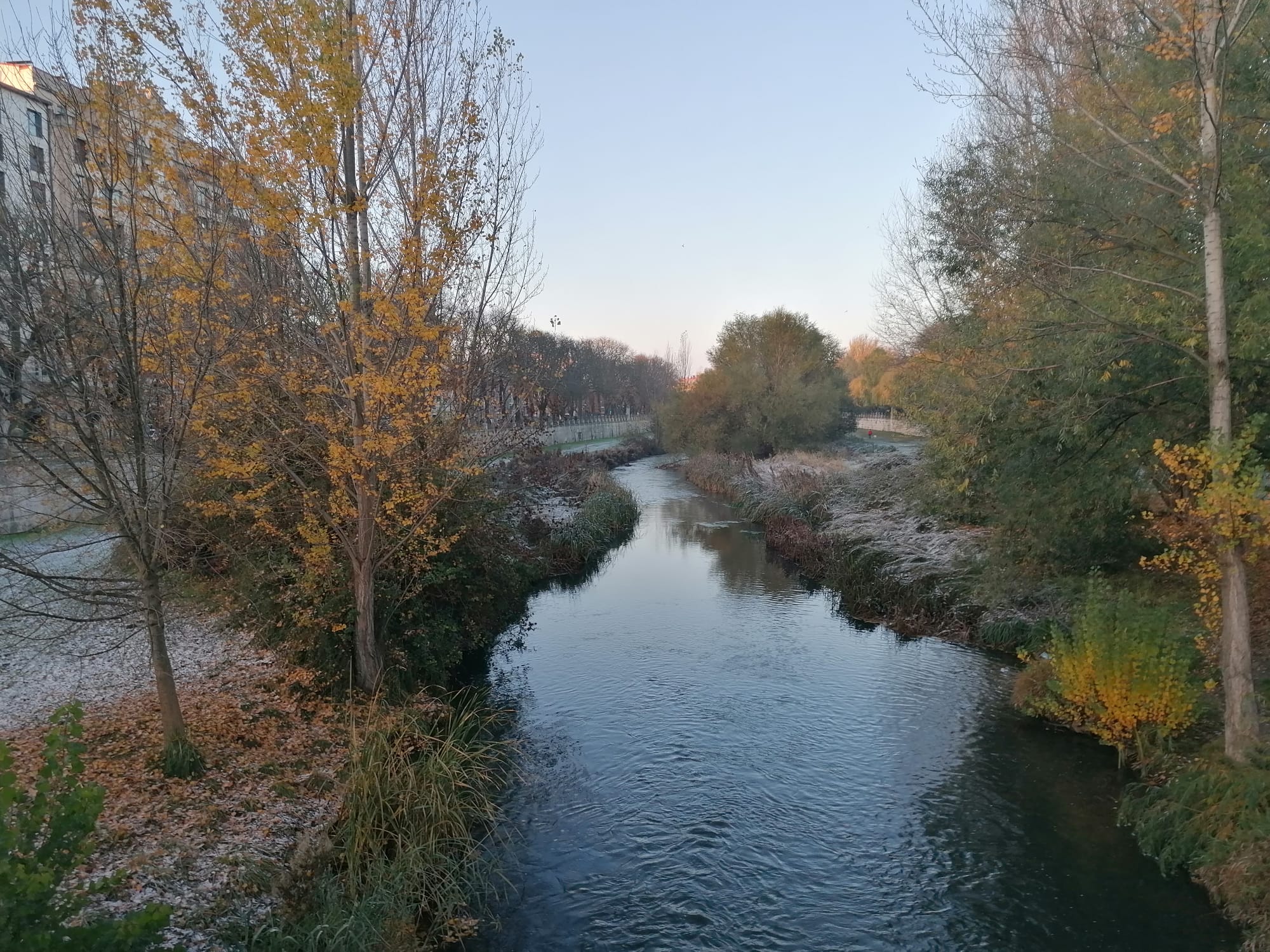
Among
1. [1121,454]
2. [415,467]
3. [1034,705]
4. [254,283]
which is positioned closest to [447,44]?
[254,283]

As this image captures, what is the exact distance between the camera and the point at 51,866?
3.74m

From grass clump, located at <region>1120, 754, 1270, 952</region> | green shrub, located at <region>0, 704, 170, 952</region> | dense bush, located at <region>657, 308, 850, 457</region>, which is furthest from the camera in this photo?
dense bush, located at <region>657, 308, 850, 457</region>

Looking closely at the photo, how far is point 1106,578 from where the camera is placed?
504 inches

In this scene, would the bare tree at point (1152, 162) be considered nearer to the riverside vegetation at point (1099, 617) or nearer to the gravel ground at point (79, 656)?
the riverside vegetation at point (1099, 617)

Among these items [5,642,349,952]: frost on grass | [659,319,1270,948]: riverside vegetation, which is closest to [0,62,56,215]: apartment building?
[5,642,349,952]: frost on grass

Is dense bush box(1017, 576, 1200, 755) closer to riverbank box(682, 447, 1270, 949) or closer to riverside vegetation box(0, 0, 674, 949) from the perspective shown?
riverbank box(682, 447, 1270, 949)

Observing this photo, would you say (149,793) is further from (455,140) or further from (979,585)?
(979,585)

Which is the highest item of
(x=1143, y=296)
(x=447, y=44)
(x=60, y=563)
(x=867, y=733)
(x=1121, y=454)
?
(x=447, y=44)

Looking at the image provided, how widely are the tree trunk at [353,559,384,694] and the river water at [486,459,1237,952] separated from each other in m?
2.00

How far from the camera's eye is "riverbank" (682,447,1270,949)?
6.63 metres

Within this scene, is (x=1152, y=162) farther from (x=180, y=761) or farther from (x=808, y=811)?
(x=180, y=761)

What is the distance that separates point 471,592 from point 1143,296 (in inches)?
371

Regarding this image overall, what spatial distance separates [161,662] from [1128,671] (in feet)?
31.2

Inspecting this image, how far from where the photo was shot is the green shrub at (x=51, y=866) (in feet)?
10.9
